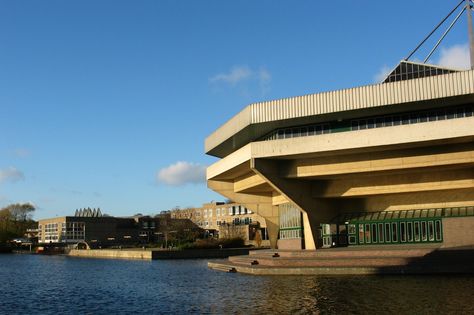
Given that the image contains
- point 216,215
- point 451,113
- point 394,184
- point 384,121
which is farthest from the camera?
point 216,215

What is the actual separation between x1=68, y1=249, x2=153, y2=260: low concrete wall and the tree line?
138 ft

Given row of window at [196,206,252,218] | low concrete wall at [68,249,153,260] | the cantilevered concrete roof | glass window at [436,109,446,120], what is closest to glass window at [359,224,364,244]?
the cantilevered concrete roof

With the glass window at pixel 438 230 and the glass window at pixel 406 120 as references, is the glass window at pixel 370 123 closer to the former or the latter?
the glass window at pixel 406 120

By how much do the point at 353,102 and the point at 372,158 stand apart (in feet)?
14.2

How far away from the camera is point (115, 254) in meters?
75.9

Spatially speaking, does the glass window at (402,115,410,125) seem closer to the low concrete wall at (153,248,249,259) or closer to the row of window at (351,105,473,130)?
the row of window at (351,105,473,130)

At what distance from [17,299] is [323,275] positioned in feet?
54.5

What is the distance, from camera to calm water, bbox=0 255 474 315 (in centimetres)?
2045

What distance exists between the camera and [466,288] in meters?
24.5

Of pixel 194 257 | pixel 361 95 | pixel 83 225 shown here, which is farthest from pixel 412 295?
pixel 83 225

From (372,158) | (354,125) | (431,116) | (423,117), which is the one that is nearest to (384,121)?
(354,125)

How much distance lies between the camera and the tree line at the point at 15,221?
129 metres

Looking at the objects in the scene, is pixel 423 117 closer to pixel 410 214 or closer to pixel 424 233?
pixel 410 214

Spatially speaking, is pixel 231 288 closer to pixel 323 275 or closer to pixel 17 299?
pixel 323 275
